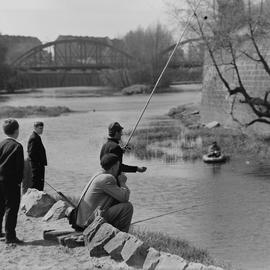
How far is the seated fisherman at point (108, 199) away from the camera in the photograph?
6.72m

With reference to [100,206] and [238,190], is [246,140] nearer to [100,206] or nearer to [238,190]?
[238,190]

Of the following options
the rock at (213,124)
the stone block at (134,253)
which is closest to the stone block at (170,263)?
the stone block at (134,253)

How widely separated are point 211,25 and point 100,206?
15950 millimetres

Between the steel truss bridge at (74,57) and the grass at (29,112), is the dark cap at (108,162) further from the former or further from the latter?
the steel truss bridge at (74,57)

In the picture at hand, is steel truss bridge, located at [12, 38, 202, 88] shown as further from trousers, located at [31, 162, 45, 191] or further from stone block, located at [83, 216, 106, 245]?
stone block, located at [83, 216, 106, 245]

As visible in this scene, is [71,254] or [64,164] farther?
[64,164]

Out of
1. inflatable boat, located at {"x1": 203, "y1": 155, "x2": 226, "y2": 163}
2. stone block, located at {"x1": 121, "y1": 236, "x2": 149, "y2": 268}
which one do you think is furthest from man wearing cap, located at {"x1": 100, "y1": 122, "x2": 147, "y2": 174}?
inflatable boat, located at {"x1": 203, "y1": 155, "x2": 226, "y2": 163}

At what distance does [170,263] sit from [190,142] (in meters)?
17.0

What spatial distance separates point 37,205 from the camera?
886 centimetres

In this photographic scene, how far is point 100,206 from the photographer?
22.3 feet

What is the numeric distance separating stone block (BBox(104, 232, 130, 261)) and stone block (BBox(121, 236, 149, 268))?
0.08 metres

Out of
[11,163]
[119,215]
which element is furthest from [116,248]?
[11,163]

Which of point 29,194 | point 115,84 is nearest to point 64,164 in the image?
point 29,194

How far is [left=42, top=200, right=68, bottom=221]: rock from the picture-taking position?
A: 8359 mm
